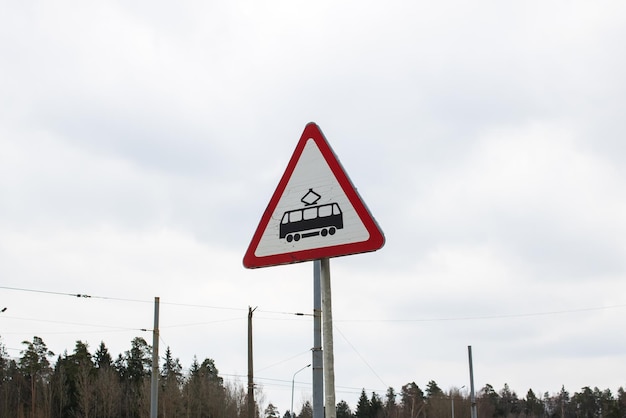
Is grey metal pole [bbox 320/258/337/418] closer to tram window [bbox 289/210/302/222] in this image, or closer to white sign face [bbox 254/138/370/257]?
white sign face [bbox 254/138/370/257]

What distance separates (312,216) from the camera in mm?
4074

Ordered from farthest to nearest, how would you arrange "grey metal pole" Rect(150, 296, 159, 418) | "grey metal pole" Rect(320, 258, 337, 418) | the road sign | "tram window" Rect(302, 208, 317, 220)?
"grey metal pole" Rect(150, 296, 159, 418)
"tram window" Rect(302, 208, 317, 220)
the road sign
"grey metal pole" Rect(320, 258, 337, 418)

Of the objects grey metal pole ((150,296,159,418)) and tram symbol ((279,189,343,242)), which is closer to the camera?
tram symbol ((279,189,343,242))

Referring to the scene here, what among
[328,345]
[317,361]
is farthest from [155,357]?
[328,345]

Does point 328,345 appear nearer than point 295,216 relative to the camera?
Yes

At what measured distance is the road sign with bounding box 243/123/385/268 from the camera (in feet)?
13.0

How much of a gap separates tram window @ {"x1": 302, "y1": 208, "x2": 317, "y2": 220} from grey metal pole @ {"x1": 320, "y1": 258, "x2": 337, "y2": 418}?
0.25 metres

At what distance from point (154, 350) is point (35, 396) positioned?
192 ft

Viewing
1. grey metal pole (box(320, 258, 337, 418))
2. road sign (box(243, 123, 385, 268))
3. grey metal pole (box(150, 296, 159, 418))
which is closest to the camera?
grey metal pole (box(320, 258, 337, 418))

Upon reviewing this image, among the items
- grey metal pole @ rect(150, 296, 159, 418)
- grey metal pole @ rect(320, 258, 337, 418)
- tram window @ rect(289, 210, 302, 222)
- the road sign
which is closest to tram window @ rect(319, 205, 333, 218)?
the road sign

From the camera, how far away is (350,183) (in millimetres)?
4082

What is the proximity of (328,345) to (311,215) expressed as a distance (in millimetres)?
722

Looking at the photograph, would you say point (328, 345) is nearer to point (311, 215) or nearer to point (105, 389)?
point (311, 215)

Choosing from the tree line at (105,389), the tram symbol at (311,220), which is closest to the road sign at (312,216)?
the tram symbol at (311,220)
